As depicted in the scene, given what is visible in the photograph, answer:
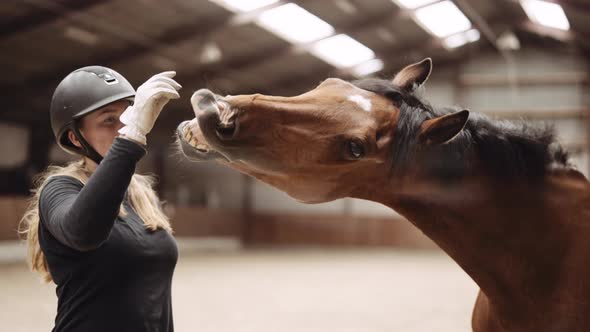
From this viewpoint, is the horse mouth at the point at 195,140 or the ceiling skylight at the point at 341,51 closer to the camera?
the horse mouth at the point at 195,140

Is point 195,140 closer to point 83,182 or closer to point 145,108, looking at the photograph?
point 145,108

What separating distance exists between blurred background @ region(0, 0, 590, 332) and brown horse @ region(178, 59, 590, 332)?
3.30 metres

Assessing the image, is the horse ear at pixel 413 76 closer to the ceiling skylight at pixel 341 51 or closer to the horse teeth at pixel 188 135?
the horse teeth at pixel 188 135

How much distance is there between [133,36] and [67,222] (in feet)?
30.5

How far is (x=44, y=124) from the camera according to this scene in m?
12.2

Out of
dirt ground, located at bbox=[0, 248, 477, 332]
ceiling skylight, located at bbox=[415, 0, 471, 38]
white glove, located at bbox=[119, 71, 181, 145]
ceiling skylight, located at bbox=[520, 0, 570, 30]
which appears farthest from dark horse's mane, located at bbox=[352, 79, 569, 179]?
ceiling skylight, located at bbox=[520, 0, 570, 30]

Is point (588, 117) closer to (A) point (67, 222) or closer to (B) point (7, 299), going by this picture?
(B) point (7, 299)

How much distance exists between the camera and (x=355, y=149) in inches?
56.9

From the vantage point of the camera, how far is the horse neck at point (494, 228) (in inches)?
60.2

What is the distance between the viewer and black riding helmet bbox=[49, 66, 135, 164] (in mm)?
1671

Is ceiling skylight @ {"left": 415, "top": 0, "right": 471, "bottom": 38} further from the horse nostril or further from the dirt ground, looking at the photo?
the horse nostril

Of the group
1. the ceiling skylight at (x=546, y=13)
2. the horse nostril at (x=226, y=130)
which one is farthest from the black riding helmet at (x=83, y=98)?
the ceiling skylight at (x=546, y=13)

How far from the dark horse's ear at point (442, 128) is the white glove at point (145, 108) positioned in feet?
2.15

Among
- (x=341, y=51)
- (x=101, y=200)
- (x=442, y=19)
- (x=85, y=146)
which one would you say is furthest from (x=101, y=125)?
(x=442, y=19)
